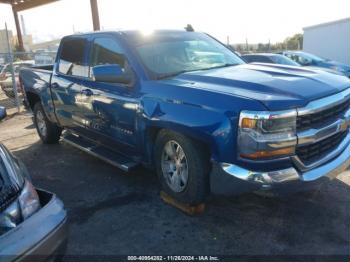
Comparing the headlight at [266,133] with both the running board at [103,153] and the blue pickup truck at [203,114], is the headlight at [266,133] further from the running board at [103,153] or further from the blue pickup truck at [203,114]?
the running board at [103,153]

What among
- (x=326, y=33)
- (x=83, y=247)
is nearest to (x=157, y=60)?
(x=83, y=247)

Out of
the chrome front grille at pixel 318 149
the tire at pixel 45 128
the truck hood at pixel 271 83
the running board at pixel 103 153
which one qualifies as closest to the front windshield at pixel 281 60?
the tire at pixel 45 128

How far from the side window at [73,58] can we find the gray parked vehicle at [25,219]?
2.60 m

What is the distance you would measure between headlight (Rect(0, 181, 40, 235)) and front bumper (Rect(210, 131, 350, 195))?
1.53 m

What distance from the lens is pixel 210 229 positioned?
3.66 m

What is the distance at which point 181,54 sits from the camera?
457cm

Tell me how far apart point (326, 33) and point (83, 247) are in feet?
81.5

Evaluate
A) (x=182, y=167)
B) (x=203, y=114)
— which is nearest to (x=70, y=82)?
(x=182, y=167)

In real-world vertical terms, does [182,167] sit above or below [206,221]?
above

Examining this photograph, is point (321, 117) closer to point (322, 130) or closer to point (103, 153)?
point (322, 130)

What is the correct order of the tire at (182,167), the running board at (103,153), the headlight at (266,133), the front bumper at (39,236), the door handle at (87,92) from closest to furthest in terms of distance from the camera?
the front bumper at (39,236), the headlight at (266,133), the tire at (182,167), the running board at (103,153), the door handle at (87,92)

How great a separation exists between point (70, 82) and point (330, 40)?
2283 cm

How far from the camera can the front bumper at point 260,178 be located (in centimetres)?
315

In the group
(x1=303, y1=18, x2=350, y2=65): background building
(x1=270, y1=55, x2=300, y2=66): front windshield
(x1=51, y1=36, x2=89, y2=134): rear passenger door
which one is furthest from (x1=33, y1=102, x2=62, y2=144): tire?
(x1=303, y1=18, x2=350, y2=65): background building
